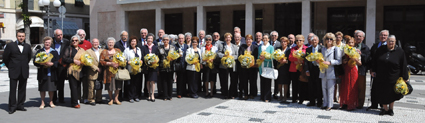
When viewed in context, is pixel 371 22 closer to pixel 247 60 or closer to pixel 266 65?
pixel 266 65

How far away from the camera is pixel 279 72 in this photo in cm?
945

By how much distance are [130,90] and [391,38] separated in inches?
242

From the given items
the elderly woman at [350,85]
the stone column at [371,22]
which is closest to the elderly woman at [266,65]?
the elderly woman at [350,85]

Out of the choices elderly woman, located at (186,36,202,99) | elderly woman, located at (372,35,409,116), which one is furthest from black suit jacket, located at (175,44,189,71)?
elderly woman, located at (372,35,409,116)

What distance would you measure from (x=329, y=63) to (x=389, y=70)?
1191 millimetres

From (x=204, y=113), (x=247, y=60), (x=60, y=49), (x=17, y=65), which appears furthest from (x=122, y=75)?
(x=247, y=60)

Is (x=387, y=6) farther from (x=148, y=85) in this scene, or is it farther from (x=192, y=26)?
(x=148, y=85)

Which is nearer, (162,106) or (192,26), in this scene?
(162,106)

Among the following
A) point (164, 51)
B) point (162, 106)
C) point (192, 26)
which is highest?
point (192, 26)

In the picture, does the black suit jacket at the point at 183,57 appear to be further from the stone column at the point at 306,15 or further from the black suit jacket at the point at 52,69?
the stone column at the point at 306,15

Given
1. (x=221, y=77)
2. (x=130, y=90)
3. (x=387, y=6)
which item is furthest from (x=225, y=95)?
(x=387, y=6)

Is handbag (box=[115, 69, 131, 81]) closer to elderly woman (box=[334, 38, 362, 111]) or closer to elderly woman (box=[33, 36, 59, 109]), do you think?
elderly woman (box=[33, 36, 59, 109])

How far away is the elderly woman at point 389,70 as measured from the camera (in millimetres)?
7598

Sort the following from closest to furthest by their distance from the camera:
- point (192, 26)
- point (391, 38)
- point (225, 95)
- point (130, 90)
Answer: point (391, 38) → point (130, 90) → point (225, 95) → point (192, 26)
